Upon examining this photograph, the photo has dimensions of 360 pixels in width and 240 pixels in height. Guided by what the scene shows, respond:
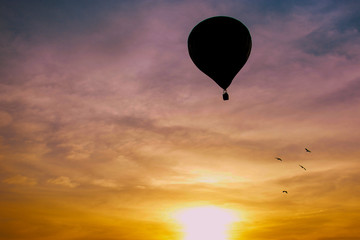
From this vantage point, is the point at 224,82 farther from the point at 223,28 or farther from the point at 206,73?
the point at 223,28

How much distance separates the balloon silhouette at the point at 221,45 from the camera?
25047 millimetres

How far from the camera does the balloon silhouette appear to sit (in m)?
25.0

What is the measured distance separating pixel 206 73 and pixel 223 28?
11.9ft

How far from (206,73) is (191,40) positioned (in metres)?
2.81

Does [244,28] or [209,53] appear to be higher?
[244,28]

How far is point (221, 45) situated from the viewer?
25.1m

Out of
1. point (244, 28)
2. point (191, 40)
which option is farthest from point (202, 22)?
point (244, 28)

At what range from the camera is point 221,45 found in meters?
25.1

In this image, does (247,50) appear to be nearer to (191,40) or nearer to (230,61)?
(230,61)

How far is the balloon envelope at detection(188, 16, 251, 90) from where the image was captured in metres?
25.0

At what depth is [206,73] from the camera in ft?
84.8

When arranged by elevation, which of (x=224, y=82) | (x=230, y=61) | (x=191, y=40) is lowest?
(x=224, y=82)

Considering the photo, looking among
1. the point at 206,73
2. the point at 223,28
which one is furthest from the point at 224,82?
the point at 223,28

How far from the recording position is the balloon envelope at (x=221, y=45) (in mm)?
25047
